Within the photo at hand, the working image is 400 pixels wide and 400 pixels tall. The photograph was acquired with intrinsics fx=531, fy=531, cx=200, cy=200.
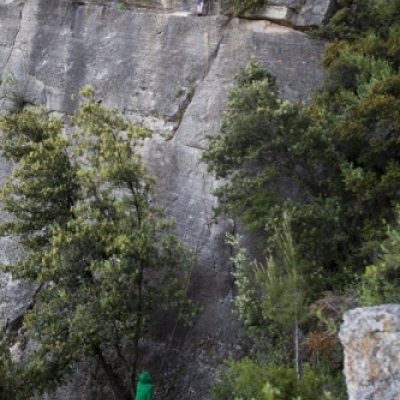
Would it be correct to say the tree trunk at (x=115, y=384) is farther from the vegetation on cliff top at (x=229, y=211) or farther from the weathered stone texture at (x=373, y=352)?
the weathered stone texture at (x=373, y=352)

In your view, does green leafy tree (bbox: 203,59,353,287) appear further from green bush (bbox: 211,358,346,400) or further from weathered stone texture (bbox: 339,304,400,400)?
weathered stone texture (bbox: 339,304,400,400)

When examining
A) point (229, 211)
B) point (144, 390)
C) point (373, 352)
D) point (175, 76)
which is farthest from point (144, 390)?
point (175, 76)

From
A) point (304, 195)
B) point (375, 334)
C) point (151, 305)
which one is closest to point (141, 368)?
point (151, 305)

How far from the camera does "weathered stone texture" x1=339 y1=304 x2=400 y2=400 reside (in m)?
5.25

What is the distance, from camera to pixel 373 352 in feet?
17.6

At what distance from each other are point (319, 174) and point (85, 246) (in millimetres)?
4737

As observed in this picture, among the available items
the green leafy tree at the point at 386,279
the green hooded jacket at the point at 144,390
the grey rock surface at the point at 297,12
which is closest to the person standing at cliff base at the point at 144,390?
the green hooded jacket at the point at 144,390

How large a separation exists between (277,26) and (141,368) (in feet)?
28.1

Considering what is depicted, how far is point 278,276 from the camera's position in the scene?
7258mm

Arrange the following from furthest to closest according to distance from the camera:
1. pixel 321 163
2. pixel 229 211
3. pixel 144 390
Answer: pixel 229 211, pixel 321 163, pixel 144 390

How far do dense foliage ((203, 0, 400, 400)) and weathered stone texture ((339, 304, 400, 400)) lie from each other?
2466 millimetres

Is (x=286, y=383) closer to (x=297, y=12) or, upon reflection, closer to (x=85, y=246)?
(x=85, y=246)

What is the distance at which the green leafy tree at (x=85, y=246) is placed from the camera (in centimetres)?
935

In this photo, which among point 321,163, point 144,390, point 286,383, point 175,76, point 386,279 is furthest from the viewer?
point 175,76
